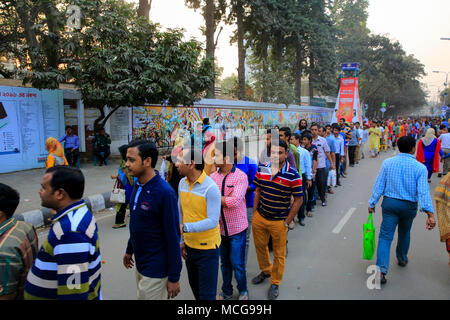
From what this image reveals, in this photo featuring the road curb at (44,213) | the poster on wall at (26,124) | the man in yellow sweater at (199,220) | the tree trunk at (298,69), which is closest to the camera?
the man in yellow sweater at (199,220)

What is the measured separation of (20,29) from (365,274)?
56.4 ft

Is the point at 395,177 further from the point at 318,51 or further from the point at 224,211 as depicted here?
the point at 318,51

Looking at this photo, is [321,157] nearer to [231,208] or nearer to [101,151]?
Answer: [231,208]

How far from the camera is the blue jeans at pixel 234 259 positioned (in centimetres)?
318

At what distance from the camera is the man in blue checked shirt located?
3.67 m

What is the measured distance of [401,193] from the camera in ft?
12.3

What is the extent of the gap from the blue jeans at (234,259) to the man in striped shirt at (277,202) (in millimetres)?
325

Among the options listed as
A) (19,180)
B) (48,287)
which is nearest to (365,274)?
(48,287)

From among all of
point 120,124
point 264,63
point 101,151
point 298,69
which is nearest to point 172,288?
point 101,151

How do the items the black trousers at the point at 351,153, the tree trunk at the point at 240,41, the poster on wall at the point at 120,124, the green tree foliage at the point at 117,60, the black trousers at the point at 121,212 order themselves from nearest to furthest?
the black trousers at the point at 121,212 < the green tree foliage at the point at 117,60 < the black trousers at the point at 351,153 < the poster on wall at the point at 120,124 < the tree trunk at the point at 240,41

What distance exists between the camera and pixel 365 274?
407 centimetres

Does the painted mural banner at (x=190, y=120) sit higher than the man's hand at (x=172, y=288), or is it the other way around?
the painted mural banner at (x=190, y=120)

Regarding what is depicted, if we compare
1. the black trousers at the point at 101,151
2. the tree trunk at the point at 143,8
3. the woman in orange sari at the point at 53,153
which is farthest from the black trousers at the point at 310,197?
the tree trunk at the point at 143,8

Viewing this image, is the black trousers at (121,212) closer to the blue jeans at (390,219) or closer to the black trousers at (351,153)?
the blue jeans at (390,219)
